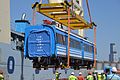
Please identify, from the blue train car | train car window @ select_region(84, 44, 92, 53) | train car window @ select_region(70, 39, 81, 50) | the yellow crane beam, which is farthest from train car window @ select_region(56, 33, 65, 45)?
train car window @ select_region(84, 44, 92, 53)

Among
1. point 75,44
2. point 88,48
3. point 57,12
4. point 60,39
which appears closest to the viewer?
point 60,39

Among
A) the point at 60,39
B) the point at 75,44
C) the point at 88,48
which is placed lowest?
the point at 88,48

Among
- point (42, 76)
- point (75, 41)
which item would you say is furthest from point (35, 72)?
point (75, 41)

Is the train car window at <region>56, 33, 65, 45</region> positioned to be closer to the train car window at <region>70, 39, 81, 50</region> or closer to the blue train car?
the blue train car

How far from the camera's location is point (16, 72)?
22.0 m

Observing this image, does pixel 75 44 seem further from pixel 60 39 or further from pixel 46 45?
pixel 46 45

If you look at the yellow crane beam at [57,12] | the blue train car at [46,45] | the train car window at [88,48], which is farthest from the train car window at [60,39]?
the train car window at [88,48]

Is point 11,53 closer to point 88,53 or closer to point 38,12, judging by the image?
point 88,53

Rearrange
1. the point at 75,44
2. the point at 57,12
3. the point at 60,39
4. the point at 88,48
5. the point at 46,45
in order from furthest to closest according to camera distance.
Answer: the point at 88,48, the point at 75,44, the point at 57,12, the point at 60,39, the point at 46,45

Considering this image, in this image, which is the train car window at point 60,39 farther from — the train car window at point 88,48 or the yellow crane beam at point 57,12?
the train car window at point 88,48

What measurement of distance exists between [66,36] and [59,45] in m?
1.05

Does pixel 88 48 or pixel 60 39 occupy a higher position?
pixel 60 39

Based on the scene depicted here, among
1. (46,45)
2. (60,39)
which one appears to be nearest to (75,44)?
(60,39)

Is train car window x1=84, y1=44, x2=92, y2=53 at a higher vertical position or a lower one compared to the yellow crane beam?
lower
